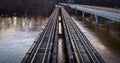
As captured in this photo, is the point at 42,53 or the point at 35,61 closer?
the point at 35,61

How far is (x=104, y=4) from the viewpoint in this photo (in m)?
79.3

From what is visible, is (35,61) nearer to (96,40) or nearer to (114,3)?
(96,40)

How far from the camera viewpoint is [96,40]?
24.1 metres

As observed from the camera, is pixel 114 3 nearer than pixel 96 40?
No

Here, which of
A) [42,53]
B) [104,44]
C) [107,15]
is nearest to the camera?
[42,53]

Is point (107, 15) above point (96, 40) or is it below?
above

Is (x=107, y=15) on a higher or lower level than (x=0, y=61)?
higher

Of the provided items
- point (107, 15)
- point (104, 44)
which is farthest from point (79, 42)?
point (107, 15)

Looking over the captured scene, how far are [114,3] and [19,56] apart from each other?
208ft

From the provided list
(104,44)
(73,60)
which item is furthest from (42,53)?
(104,44)

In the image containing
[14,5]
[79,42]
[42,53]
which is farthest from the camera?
[14,5]

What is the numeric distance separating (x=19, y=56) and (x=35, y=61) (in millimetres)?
4142

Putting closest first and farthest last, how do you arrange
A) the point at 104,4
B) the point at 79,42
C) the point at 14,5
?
the point at 79,42 < the point at 14,5 < the point at 104,4

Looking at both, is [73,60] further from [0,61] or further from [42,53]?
[0,61]
